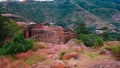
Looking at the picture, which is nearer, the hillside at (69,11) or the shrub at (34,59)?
the shrub at (34,59)

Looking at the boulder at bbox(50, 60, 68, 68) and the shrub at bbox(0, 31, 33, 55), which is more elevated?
the boulder at bbox(50, 60, 68, 68)

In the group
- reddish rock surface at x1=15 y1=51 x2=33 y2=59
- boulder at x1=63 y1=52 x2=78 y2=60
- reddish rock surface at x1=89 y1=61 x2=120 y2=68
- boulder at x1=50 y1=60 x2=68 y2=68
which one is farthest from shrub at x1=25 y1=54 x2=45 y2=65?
reddish rock surface at x1=89 y1=61 x2=120 y2=68

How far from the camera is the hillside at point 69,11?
303 ft

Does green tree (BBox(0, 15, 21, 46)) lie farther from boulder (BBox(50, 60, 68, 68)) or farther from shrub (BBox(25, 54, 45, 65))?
boulder (BBox(50, 60, 68, 68))

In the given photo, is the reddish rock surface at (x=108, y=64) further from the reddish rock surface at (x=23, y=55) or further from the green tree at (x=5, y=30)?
the green tree at (x=5, y=30)

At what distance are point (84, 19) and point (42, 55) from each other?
79912mm

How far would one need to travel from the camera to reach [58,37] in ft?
106

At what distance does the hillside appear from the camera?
92369mm

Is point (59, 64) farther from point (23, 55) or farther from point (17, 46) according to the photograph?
point (17, 46)

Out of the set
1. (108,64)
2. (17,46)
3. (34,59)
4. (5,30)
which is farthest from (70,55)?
(5,30)

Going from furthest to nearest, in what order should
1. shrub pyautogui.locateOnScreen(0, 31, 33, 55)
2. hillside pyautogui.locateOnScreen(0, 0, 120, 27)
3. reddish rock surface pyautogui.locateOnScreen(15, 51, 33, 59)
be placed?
1. hillside pyautogui.locateOnScreen(0, 0, 120, 27)
2. shrub pyautogui.locateOnScreen(0, 31, 33, 55)
3. reddish rock surface pyautogui.locateOnScreen(15, 51, 33, 59)

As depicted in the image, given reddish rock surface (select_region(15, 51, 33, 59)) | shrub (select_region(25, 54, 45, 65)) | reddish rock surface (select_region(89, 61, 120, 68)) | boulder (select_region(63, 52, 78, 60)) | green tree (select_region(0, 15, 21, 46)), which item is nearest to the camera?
reddish rock surface (select_region(89, 61, 120, 68))

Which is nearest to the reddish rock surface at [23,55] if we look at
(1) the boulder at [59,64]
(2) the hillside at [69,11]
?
(1) the boulder at [59,64]

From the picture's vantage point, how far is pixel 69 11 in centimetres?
10594
